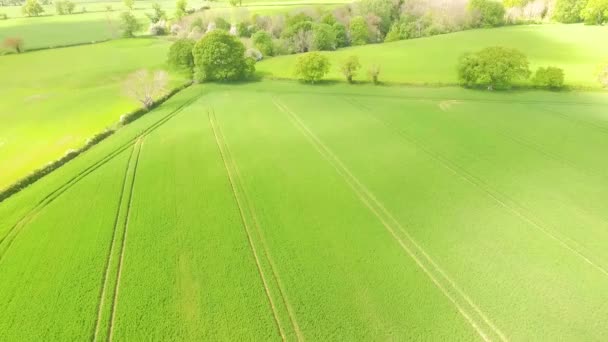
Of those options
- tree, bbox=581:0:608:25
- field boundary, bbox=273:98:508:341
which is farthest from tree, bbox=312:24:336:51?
tree, bbox=581:0:608:25

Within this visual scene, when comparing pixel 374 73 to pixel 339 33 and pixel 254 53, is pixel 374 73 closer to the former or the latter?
pixel 254 53

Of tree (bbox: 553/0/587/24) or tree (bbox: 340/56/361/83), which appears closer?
tree (bbox: 340/56/361/83)

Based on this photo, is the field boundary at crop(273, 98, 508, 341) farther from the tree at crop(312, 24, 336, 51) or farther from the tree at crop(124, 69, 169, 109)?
the tree at crop(312, 24, 336, 51)

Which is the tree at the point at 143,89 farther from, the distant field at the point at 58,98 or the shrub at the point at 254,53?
the shrub at the point at 254,53

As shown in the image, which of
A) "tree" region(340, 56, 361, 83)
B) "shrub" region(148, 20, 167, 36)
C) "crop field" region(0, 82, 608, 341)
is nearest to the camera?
"crop field" region(0, 82, 608, 341)

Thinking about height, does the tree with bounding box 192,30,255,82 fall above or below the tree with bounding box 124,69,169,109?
above

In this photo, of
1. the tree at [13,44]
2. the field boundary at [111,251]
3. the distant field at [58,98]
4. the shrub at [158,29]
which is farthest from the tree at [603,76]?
the tree at [13,44]

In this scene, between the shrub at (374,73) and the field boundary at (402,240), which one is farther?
the shrub at (374,73)
